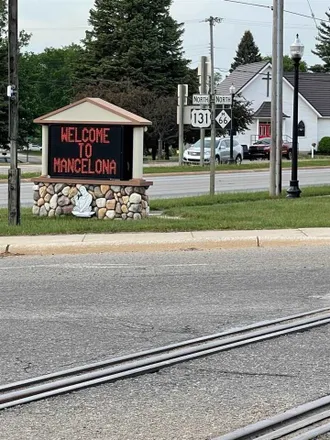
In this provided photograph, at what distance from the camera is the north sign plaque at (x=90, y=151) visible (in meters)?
15.5

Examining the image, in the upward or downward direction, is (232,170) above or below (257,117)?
below

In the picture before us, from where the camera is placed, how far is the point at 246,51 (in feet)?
387

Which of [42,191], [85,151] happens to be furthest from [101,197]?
[42,191]

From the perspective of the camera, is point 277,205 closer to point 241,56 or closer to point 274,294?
point 274,294

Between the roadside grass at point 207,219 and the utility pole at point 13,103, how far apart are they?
0.40 metres

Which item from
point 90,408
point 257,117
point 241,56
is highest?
point 241,56

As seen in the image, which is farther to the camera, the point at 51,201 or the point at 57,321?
the point at 51,201

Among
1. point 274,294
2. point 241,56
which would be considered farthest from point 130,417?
point 241,56

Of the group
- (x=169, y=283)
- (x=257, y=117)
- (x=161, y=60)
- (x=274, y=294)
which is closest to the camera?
(x=274, y=294)

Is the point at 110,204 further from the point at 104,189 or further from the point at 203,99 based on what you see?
the point at 203,99

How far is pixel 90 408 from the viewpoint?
5.05 metres

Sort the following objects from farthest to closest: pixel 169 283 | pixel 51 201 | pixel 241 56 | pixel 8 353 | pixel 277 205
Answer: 1. pixel 241 56
2. pixel 277 205
3. pixel 51 201
4. pixel 169 283
5. pixel 8 353

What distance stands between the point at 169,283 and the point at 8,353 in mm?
3450

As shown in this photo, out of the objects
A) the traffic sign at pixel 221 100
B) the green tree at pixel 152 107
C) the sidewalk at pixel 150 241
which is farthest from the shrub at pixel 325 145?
the sidewalk at pixel 150 241
